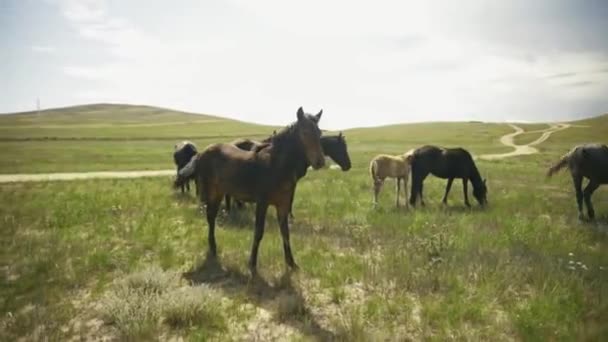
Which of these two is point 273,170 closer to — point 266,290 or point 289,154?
point 289,154

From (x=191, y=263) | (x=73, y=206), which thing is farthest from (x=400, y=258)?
(x=73, y=206)

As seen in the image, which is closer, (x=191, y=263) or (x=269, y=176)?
(x=269, y=176)

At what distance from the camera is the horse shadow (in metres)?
5.17

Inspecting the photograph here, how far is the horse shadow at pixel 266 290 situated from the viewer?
5.17 meters

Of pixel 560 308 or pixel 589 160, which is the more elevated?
pixel 589 160

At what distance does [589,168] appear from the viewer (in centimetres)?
1229

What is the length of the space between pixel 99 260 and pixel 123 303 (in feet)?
9.45

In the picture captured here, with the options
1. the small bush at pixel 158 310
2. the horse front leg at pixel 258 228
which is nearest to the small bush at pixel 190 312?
the small bush at pixel 158 310

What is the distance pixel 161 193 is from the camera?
17062 mm

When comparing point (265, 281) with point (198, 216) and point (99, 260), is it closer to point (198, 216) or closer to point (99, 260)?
point (99, 260)

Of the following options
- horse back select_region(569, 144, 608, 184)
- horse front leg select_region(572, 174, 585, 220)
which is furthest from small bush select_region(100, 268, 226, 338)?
horse back select_region(569, 144, 608, 184)

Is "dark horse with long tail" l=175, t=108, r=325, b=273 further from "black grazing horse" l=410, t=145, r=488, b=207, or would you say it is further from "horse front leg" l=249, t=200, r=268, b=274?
"black grazing horse" l=410, t=145, r=488, b=207

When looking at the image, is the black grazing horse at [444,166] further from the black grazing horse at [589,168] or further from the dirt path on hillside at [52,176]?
the dirt path on hillside at [52,176]

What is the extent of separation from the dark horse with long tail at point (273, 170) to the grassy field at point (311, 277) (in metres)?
0.95
